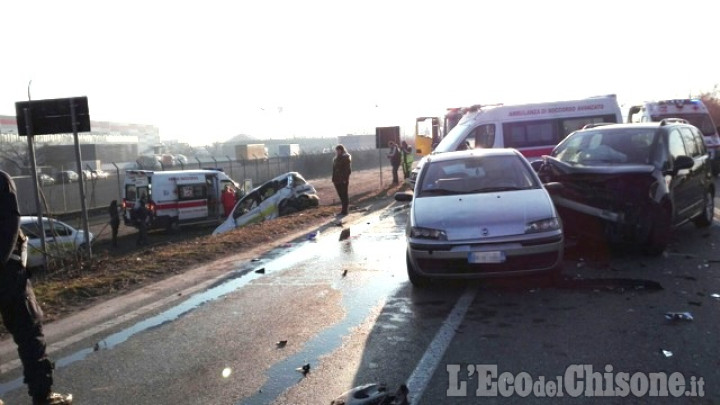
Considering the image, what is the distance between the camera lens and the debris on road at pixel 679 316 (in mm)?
5152

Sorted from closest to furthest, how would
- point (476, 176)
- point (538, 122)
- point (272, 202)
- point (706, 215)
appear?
point (476, 176), point (706, 215), point (538, 122), point (272, 202)

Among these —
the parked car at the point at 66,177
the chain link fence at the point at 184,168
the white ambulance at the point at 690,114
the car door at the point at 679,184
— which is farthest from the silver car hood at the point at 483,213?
the parked car at the point at 66,177

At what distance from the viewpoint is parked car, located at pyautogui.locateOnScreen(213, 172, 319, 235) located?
65.5 ft

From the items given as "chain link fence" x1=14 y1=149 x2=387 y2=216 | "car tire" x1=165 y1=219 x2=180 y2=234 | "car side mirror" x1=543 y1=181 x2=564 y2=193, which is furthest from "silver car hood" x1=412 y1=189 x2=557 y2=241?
"car tire" x1=165 y1=219 x2=180 y2=234

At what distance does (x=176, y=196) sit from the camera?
25.0 m

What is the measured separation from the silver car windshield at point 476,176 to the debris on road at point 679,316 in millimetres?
2233

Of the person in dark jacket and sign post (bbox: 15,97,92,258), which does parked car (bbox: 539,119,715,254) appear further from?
the person in dark jacket

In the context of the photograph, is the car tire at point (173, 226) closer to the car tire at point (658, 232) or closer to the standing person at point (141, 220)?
the standing person at point (141, 220)

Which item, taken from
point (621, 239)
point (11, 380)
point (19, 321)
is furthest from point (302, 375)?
point (621, 239)

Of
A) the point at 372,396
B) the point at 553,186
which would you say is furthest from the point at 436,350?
the point at 553,186

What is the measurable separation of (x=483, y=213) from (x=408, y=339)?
193 centimetres

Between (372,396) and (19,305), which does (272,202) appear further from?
(372,396)

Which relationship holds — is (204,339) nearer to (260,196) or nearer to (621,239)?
(621,239)

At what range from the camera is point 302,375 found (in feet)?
14.3
